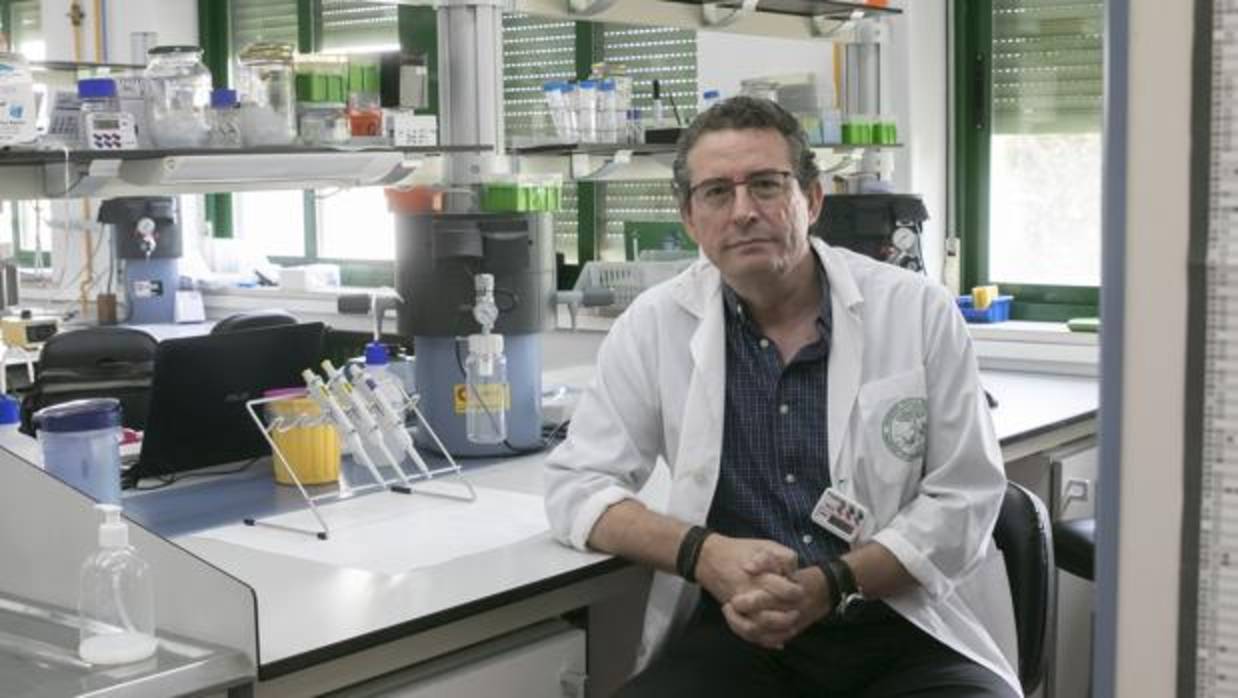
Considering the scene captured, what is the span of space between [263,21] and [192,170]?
15.2 ft

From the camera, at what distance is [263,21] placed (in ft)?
22.3

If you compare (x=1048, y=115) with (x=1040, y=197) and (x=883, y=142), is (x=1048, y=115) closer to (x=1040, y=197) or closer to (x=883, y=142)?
(x=1040, y=197)

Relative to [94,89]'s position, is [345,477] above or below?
below

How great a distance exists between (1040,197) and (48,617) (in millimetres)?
3370

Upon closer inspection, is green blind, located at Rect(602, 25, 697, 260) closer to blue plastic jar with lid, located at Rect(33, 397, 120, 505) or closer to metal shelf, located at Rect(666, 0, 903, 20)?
Answer: metal shelf, located at Rect(666, 0, 903, 20)

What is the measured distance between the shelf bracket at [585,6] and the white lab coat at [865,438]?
3.87 ft

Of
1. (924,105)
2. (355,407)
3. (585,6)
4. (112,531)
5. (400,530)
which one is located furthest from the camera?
(924,105)

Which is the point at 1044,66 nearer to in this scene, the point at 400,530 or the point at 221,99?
the point at 221,99

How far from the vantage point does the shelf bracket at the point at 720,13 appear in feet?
12.0

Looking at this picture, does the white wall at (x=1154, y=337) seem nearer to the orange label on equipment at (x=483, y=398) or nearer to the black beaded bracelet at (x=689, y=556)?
the black beaded bracelet at (x=689, y=556)

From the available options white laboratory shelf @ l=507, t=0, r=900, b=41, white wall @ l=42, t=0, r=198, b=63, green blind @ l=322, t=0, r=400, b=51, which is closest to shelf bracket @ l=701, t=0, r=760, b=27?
white laboratory shelf @ l=507, t=0, r=900, b=41

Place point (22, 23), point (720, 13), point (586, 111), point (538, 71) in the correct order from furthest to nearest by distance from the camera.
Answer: point (22, 23)
point (538, 71)
point (720, 13)
point (586, 111)

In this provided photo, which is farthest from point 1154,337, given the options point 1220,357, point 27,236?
point 27,236

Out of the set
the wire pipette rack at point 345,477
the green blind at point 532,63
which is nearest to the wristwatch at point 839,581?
the wire pipette rack at point 345,477
